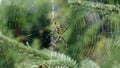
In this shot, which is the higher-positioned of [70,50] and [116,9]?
[116,9]

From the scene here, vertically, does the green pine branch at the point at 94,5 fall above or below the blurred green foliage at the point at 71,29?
above

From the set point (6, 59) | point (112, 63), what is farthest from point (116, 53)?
point (6, 59)

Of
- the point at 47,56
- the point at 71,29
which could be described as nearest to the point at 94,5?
the point at 47,56

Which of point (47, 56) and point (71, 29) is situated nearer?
point (47, 56)

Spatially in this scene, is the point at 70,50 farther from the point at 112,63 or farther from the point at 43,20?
the point at 43,20

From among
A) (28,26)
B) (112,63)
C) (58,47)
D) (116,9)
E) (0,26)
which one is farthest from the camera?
(28,26)

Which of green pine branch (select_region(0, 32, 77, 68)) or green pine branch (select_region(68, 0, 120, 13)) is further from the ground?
green pine branch (select_region(68, 0, 120, 13))

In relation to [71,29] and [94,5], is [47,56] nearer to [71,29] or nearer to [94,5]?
[94,5]

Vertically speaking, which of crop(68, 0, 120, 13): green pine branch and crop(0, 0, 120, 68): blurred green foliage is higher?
crop(68, 0, 120, 13): green pine branch
